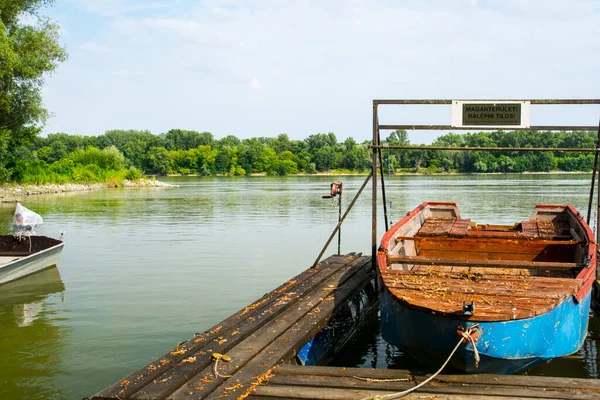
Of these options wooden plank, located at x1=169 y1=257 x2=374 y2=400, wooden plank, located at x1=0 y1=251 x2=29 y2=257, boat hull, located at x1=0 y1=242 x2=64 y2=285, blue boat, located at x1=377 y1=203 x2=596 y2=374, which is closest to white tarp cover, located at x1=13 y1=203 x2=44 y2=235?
wooden plank, located at x1=0 y1=251 x2=29 y2=257

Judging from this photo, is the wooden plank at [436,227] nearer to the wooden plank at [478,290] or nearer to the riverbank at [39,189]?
the wooden plank at [478,290]

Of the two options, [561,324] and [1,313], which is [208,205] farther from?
[561,324]

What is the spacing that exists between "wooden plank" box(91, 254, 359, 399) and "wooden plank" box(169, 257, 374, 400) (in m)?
0.35

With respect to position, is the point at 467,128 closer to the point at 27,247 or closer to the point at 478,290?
the point at 478,290

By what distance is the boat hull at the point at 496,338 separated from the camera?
19.9ft

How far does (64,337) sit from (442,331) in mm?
6854

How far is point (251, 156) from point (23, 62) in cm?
12655

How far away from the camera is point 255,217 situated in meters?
31.4

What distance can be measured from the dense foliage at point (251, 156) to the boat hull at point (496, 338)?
52679 millimetres

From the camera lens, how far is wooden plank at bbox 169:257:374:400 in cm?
555

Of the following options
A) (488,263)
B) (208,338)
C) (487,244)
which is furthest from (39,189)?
(488,263)

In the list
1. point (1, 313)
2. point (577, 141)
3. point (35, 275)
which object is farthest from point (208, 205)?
point (577, 141)

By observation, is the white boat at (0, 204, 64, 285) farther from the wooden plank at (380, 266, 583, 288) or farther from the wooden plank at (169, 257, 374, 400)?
the wooden plank at (380, 266, 583, 288)

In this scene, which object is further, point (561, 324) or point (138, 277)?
point (138, 277)
